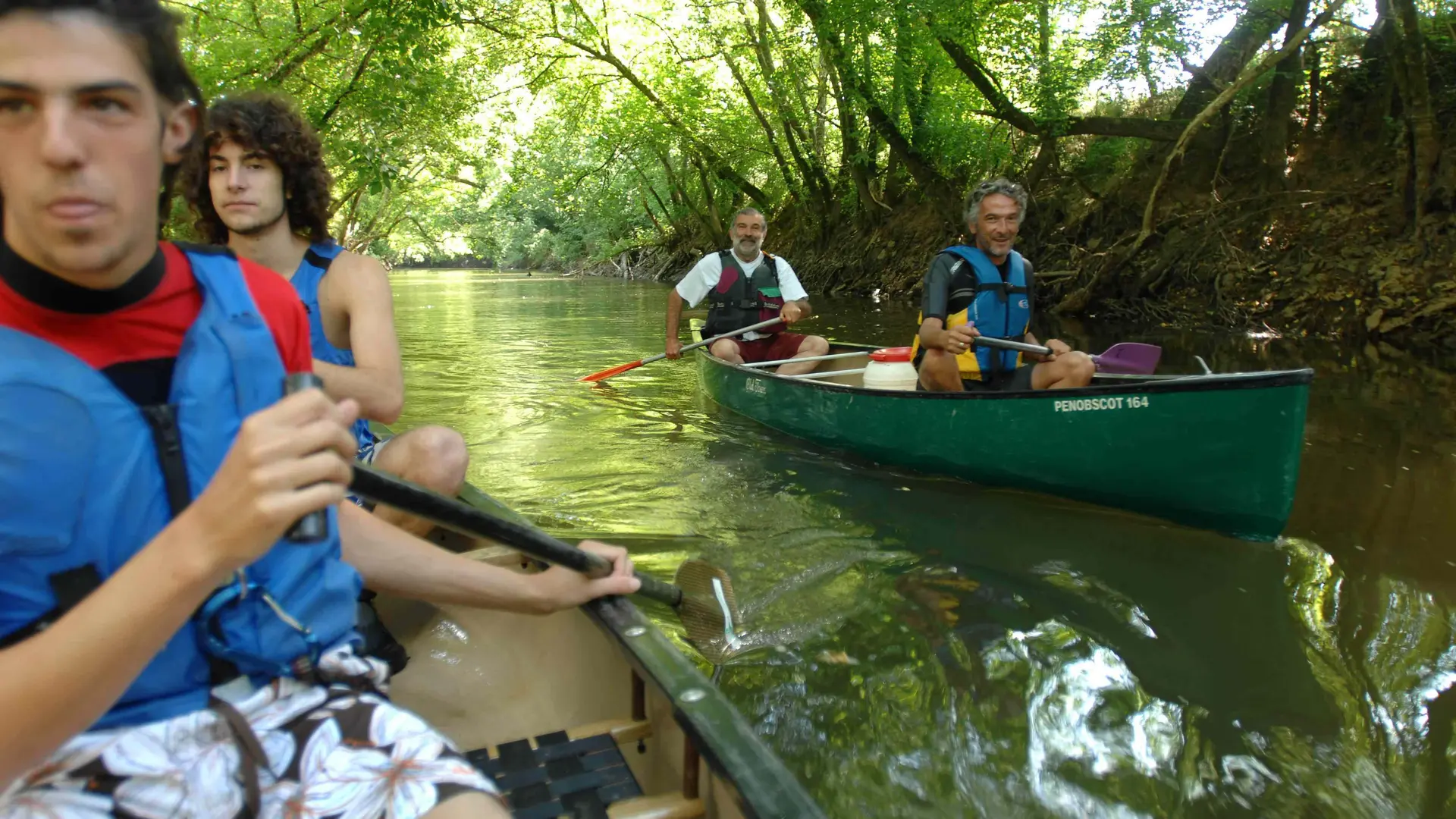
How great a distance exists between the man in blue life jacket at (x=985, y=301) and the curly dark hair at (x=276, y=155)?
3064 mm

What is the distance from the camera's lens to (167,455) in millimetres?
1064

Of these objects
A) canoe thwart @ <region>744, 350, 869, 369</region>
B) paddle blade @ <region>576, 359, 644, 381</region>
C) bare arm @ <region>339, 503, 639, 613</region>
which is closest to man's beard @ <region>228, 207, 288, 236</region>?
bare arm @ <region>339, 503, 639, 613</region>

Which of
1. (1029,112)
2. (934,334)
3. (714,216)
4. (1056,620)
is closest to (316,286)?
(1056,620)

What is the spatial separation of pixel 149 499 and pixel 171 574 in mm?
273

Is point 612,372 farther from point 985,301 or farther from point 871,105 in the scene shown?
point 871,105

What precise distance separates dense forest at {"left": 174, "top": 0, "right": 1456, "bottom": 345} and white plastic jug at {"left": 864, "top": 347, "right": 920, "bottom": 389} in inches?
147

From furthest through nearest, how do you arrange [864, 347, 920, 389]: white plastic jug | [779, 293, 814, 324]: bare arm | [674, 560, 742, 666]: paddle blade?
[779, 293, 814, 324]: bare arm
[864, 347, 920, 389]: white plastic jug
[674, 560, 742, 666]: paddle blade

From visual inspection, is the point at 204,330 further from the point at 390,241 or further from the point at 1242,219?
the point at 390,241

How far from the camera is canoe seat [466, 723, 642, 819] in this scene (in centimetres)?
163

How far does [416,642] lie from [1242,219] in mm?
10962

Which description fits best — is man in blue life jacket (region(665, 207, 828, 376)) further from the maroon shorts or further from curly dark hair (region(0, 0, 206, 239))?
curly dark hair (region(0, 0, 206, 239))

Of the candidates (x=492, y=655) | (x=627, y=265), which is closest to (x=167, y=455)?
(x=492, y=655)

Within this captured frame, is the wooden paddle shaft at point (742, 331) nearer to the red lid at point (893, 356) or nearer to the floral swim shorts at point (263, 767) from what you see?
the red lid at point (893, 356)

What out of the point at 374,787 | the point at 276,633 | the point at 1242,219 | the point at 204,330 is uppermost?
the point at 1242,219
